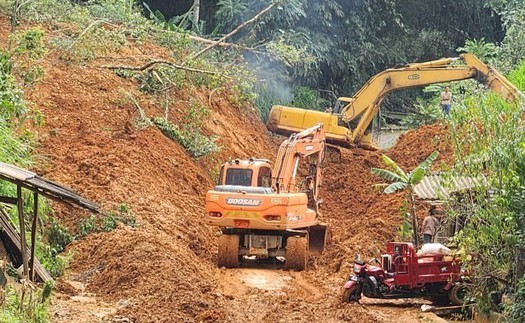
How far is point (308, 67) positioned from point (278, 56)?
8.49 meters

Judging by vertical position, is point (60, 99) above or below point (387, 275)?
above

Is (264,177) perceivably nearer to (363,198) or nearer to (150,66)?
(150,66)

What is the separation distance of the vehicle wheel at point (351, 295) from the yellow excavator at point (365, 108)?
46.9 feet

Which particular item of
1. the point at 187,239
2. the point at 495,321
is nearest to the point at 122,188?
the point at 187,239

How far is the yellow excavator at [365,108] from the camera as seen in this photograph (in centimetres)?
2992

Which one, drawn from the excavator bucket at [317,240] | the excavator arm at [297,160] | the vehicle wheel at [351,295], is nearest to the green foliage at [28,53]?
the excavator arm at [297,160]

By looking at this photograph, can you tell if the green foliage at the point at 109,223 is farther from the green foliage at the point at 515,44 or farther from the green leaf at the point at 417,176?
the green foliage at the point at 515,44

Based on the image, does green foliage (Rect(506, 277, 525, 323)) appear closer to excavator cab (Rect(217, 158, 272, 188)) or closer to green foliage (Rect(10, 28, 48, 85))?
excavator cab (Rect(217, 158, 272, 188))

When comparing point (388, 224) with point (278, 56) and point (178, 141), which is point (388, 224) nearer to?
point (178, 141)

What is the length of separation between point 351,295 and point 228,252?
155 inches

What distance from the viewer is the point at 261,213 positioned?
64.1 ft

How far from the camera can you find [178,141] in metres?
26.1

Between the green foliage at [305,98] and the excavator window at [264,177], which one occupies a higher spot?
the green foliage at [305,98]

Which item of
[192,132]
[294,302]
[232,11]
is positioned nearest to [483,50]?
[232,11]
